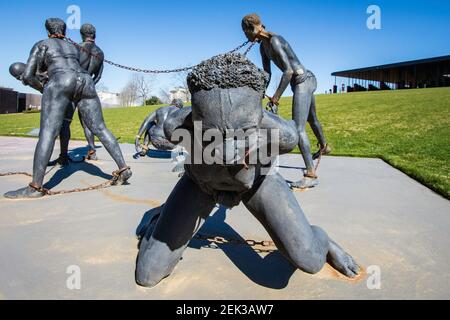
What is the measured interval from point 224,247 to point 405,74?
45.6 metres

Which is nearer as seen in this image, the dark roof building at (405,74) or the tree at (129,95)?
the dark roof building at (405,74)

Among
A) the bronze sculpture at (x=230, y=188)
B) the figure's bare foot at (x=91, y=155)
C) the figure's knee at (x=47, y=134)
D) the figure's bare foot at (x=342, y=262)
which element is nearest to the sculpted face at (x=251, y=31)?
the figure's knee at (x=47, y=134)

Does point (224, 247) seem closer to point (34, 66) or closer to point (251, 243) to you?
point (251, 243)

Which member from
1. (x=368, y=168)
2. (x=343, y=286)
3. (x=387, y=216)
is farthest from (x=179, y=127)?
(x=368, y=168)

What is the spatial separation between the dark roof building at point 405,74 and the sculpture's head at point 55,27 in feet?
125

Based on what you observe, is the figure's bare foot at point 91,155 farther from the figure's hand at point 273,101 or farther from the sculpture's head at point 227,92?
the sculpture's head at point 227,92

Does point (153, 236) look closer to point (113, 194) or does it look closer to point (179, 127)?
point (179, 127)

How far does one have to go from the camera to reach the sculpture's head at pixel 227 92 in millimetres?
1650

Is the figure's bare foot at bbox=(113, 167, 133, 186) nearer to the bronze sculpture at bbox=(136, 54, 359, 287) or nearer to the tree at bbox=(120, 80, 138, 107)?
the bronze sculpture at bbox=(136, 54, 359, 287)

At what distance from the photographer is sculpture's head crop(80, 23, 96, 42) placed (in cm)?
595

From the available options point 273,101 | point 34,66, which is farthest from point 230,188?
point 34,66

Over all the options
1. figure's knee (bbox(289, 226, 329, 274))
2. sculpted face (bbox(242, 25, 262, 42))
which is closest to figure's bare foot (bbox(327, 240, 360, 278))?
figure's knee (bbox(289, 226, 329, 274))

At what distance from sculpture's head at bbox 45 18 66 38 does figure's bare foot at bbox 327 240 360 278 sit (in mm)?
3918
